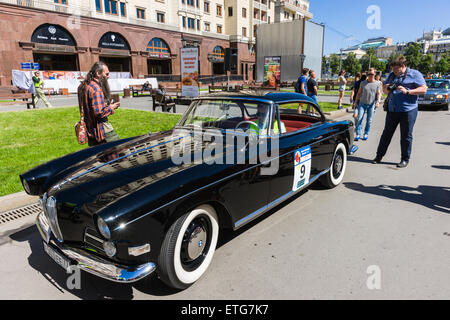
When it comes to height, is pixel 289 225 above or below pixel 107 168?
below

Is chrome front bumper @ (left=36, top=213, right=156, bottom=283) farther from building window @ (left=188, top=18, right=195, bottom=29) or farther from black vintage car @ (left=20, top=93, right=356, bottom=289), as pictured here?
building window @ (left=188, top=18, right=195, bottom=29)

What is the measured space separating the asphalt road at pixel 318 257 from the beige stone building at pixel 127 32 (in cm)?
1806

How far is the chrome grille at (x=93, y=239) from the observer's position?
2141 mm

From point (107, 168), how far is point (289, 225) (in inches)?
84.5

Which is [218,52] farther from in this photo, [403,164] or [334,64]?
[334,64]

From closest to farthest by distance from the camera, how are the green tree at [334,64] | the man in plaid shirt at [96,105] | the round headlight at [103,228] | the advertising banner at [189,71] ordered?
1. the round headlight at [103,228]
2. the man in plaid shirt at [96,105]
3. the advertising banner at [189,71]
4. the green tree at [334,64]

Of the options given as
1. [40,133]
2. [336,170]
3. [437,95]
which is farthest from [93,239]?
[437,95]

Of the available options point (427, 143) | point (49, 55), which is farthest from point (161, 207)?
point (49, 55)

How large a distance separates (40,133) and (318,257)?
26.5ft

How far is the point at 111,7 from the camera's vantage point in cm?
3139

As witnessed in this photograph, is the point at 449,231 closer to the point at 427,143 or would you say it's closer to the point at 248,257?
the point at 248,257

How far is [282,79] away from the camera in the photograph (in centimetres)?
3275
